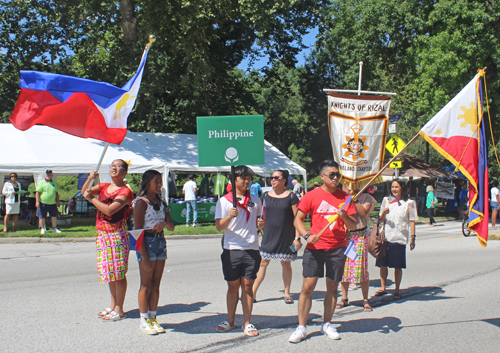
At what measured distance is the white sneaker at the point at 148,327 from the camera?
16.3 ft

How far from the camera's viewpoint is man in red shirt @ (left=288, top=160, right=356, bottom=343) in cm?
485

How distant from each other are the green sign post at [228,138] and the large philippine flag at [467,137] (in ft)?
6.66

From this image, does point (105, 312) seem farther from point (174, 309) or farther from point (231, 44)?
point (231, 44)

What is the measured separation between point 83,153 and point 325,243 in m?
13.4

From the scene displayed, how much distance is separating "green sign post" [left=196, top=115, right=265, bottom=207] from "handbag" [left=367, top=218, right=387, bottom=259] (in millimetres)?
2618

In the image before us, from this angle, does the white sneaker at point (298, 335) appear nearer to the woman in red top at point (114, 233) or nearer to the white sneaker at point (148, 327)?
the white sneaker at point (148, 327)

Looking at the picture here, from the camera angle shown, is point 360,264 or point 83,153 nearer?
point 360,264

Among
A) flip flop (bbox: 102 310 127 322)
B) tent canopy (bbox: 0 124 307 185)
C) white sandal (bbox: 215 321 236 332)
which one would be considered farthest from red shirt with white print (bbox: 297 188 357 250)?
tent canopy (bbox: 0 124 307 185)

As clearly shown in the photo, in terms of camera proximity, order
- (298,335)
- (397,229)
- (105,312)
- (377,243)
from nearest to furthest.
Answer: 1. (298,335)
2. (105,312)
3. (377,243)
4. (397,229)

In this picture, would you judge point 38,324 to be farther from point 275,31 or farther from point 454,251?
point 275,31

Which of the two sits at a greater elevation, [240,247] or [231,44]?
[231,44]

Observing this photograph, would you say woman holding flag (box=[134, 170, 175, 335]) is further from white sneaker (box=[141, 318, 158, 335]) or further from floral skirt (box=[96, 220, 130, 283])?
floral skirt (box=[96, 220, 130, 283])

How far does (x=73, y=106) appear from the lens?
5770mm

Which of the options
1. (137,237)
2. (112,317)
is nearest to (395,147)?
(112,317)
